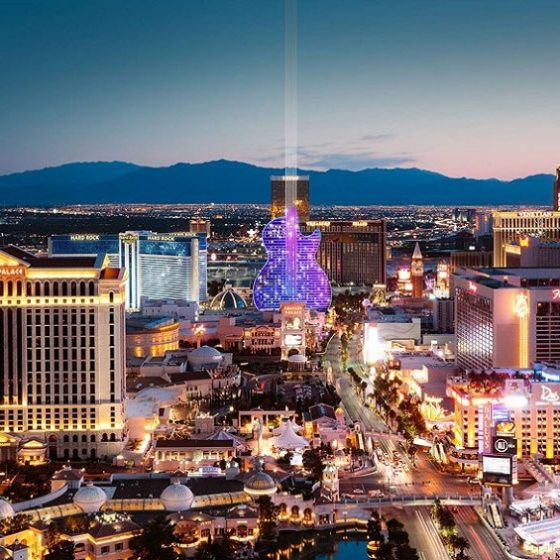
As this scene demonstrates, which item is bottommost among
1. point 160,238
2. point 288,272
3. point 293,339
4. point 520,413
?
point 520,413

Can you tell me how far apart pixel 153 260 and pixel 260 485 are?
40.7 m

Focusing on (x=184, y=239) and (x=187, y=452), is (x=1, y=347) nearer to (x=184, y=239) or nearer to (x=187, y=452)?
(x=187, y=452)

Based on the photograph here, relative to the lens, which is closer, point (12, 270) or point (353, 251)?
point (12, 270)

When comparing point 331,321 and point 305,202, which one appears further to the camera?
point 305,202

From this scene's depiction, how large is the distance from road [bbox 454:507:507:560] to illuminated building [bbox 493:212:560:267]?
50.2m

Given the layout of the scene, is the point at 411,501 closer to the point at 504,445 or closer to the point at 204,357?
the point at 504,445

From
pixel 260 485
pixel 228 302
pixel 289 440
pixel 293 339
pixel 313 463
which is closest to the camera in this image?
pixel 260 485

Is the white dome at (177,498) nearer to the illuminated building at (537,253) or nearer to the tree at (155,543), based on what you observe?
the tree at (155,543)

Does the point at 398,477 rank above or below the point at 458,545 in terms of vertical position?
above

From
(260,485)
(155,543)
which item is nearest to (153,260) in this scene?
(260,485)

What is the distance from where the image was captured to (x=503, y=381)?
3734cm

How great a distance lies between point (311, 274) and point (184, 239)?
8.99 meters

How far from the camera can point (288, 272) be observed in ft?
209

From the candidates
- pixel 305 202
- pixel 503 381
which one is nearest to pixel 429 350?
pixel 503 381
